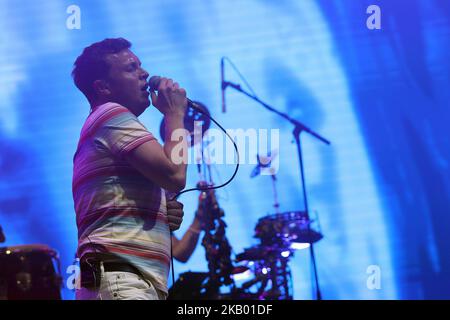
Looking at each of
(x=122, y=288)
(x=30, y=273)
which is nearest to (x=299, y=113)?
(x=30, y=273)

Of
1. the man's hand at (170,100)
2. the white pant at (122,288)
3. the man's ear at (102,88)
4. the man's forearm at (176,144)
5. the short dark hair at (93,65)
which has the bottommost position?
the white pant at (122,288)

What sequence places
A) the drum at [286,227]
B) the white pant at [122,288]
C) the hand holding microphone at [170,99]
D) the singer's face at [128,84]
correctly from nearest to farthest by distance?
the white pant at [122,288] → the hand holding microphone at [170,99] → the singer's face at [128,84] → the drum at [286,227]

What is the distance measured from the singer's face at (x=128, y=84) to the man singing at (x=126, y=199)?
63 millimetres

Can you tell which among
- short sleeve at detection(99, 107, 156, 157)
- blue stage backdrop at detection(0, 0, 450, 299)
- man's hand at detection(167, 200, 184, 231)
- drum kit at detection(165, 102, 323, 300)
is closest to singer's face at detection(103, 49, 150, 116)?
short sleeve at detection(99, 107, 156, 157)

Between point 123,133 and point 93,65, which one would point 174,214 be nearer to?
point 123,133

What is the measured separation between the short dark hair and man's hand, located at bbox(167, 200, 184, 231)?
37 cm

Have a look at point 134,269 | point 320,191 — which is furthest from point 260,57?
point 134,269

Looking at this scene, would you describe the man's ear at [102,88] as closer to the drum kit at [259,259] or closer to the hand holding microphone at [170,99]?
the hand holding microphone at [170,99]

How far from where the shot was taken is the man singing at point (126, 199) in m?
1.53

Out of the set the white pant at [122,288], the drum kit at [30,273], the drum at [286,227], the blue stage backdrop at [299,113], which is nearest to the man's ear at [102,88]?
the white pant at [122,288]

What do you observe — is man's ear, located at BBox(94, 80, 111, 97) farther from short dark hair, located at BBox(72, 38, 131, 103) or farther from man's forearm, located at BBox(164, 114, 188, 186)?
man's forearm, located at BBox(164, 114, 188, 186)

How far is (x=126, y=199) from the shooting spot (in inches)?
62.0

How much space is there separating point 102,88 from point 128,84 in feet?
0.23

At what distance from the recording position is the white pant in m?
1.50
